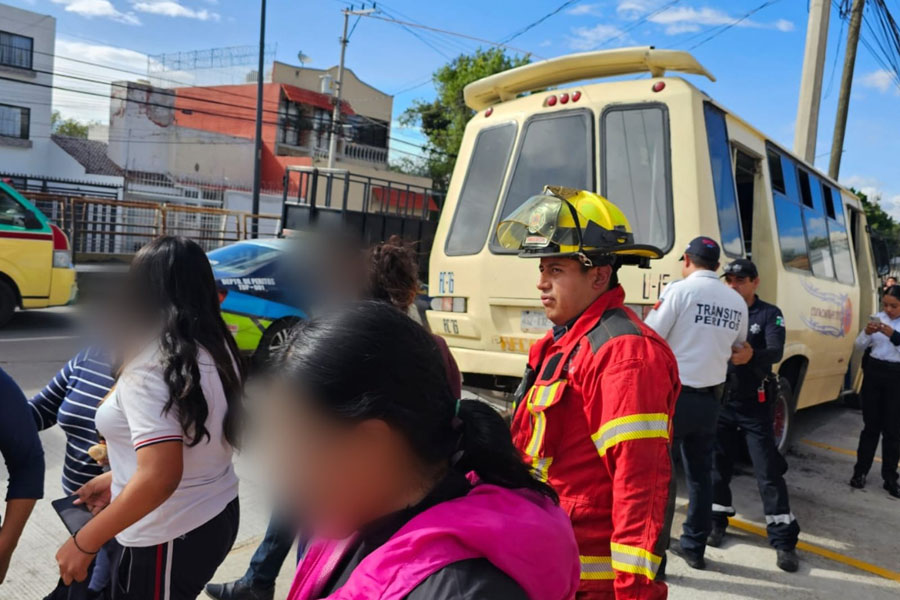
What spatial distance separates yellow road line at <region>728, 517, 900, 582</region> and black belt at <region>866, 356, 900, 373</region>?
182cm

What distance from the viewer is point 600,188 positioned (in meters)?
4.55

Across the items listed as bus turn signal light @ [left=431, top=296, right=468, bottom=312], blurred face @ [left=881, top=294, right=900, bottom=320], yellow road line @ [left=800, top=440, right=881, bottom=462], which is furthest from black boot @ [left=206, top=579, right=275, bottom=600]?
yellow road line @ [left=800, top=440, right=881, bottom=462]

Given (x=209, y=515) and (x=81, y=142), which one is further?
(x=81, y=142)

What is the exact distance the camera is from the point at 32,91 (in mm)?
28500

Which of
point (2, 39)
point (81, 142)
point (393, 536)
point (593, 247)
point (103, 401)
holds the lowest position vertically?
point (103, 401)

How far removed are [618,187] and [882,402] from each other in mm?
2875

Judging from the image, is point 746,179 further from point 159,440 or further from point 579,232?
point 159,440

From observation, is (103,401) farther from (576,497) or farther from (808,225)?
(808,225)

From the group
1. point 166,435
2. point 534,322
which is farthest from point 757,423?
point 166,435

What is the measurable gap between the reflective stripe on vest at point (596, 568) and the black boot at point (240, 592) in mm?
1772

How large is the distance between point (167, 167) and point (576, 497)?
119 feet

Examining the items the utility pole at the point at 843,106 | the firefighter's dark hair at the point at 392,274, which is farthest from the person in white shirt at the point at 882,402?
the utility pole at the point at 843,106

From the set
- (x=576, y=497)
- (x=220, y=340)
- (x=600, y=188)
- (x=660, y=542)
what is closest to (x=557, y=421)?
(x=576, y=497)

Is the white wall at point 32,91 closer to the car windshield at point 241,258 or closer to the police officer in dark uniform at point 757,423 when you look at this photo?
the car windshield at point 241,258
